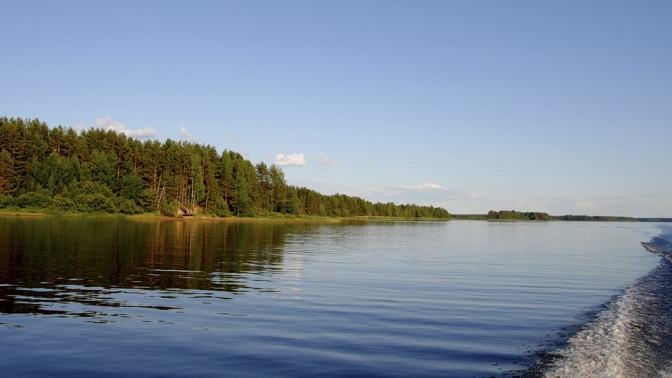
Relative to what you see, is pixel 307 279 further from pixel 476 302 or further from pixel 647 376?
pixel 647 376

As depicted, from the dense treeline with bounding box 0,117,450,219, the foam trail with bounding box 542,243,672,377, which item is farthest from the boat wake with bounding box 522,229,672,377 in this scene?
the dense treeline with bounding box 0,117,450,219

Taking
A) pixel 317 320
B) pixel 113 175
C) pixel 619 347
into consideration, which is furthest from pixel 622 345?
pixel 113 175

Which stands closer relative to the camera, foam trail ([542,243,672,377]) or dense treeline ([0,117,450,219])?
foam trail ([542,243,672,377])

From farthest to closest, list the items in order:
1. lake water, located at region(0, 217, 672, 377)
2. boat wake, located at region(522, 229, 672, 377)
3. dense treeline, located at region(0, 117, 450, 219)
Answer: dense treeline, located at region(0, 117, 450, 219) → lake water, located at region(0, 217, 672, 377) → boat wake, located at region(522, 229, 672, 377)

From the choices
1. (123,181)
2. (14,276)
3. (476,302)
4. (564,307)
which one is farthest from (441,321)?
(123,181)

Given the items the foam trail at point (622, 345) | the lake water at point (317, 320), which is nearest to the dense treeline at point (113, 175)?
the lake water at point (317, 320)

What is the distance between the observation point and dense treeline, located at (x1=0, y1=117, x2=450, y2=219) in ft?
400

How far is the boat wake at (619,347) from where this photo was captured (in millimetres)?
11820

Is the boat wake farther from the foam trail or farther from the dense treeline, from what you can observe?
the dense treeline

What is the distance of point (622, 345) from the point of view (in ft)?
46.5

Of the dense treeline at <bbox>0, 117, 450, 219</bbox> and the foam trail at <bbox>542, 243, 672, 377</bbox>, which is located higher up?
the dense treeline at <bbox>0, 117, 450, 219</bbox>

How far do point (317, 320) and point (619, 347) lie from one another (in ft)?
30.7

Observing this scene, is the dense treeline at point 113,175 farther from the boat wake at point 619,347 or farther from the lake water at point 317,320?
the boat wake at point 619,347

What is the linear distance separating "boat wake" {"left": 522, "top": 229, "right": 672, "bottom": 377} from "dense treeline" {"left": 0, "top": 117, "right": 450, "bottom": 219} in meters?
126
